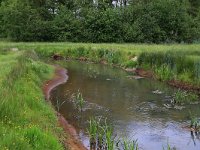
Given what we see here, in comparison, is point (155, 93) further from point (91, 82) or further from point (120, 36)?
point (120, 36)

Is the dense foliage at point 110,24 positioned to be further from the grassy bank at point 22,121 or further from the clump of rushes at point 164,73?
the grassy bank at point 22,121

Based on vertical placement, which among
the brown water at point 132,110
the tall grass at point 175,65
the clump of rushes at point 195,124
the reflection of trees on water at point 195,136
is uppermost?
the tall grass at point 175,65

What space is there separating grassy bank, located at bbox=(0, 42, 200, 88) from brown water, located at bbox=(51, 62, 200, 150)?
4.84ft

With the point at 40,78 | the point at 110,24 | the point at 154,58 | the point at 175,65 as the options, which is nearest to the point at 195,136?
the point at 40,78

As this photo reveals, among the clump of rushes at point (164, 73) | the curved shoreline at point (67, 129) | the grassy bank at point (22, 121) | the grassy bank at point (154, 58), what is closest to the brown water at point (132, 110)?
the curved shoreline at point (67, 129)

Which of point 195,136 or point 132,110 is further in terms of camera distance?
point 132,110

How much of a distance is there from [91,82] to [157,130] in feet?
51.6

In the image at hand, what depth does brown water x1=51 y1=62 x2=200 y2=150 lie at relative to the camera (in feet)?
64.3

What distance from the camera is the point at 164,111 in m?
24.9

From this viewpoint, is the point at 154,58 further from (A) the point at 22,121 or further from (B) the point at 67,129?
(A) the point at 22,121

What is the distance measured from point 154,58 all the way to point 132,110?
48.9 feet

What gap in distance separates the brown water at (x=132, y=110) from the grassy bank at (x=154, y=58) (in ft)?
4.84

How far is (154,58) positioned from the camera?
39406 millimetres

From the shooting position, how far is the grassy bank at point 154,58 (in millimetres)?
32969
